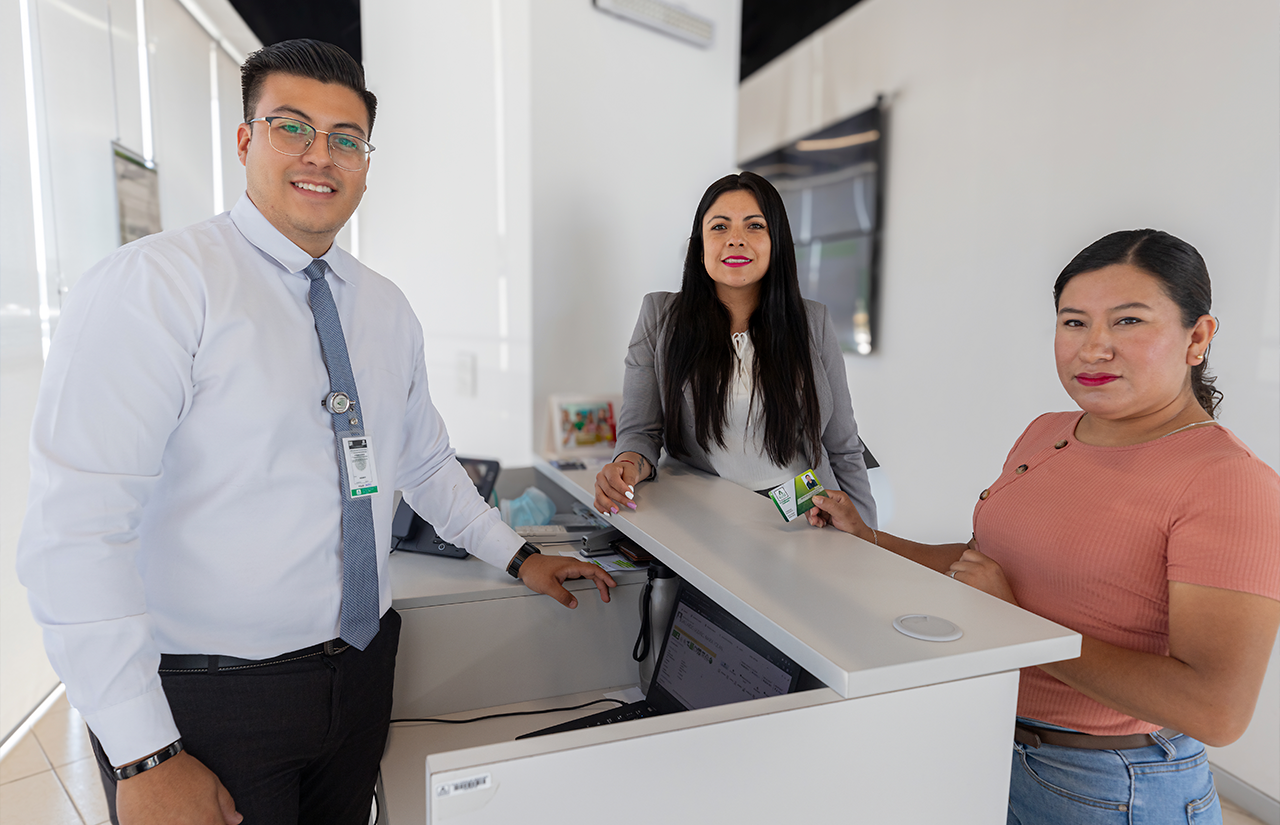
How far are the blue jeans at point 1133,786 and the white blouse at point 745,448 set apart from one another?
89 centimetres

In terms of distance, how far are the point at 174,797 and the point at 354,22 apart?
5672mm

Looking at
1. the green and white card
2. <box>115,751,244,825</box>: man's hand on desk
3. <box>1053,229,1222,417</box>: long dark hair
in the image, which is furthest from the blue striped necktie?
<box>1053,229,1222,417</box>: long dark hair

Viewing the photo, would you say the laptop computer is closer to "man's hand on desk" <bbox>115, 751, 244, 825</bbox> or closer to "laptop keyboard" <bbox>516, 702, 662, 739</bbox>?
"laptop keyboard" <bbox>516, 702, 662, 739</bbox>

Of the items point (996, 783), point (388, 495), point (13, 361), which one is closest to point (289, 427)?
point (388, 495)

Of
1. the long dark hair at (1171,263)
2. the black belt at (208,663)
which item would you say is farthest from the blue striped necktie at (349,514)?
the long dark hair at (1171,263)

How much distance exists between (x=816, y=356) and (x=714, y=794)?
1263 millimetres

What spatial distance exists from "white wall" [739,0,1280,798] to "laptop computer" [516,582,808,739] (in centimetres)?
191

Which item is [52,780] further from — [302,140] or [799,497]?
[799,497]

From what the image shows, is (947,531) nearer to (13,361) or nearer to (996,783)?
(996,783)

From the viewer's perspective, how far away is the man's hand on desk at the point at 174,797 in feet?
2.91

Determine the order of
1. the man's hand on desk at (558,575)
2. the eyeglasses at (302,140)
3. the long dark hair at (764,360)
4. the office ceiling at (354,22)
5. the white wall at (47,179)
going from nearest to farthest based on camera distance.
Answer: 1. the eyeglasses at (302,140)
2. the man's hand on desk at (558,575)
3. the long dark hair at (764,360)
4. the white wall at (47,179)
5. the office ceiling at (354,22)

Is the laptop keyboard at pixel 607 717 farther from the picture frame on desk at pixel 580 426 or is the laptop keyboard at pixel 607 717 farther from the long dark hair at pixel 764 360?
the picture frame on desk at pixel 580 426

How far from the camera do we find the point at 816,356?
1894mm

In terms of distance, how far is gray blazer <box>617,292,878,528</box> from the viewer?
189 centimetres
